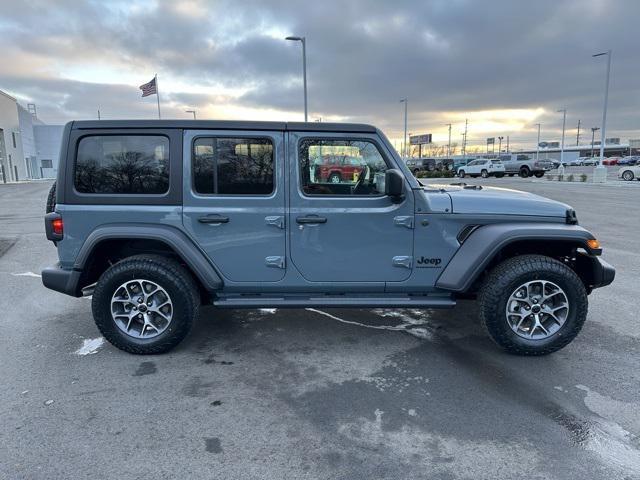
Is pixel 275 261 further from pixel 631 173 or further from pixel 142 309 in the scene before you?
pixel 631 173

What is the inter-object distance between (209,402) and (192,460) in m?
0.62

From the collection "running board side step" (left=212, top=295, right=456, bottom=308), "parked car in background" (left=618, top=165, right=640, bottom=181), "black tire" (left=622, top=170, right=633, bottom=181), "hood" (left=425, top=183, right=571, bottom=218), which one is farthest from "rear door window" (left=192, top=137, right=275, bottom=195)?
"black tire" (left=622, top=170, right=633, bottom=181)

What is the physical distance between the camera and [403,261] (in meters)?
3.85

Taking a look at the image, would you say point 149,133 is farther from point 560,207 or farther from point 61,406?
point 560,207

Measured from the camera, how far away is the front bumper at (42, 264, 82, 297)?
3.84 metres

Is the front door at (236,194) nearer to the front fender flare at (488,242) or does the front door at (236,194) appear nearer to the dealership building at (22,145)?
the front fender flare at (488,242)

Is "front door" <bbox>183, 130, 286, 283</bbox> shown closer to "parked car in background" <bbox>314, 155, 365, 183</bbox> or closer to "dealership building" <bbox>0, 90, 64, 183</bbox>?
"parked car in background" <bbox>314, 155, 365, 183</bbox>

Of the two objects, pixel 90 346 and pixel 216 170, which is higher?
pixel 216 170

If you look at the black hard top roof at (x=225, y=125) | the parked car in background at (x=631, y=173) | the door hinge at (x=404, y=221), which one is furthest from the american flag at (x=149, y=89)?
the parked car in background at (x=631, y=173)

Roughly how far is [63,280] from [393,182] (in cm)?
289

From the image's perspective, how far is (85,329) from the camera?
177 inches

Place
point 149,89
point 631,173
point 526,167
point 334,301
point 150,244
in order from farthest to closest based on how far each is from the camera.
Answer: point 526,167 < point 631,173 < point 149,89 < point 150,244 < point 334,301

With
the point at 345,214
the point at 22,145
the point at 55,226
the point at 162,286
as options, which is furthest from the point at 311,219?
the point at 22,145

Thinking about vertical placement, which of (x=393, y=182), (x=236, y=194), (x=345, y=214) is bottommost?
(x=345, y=214)
